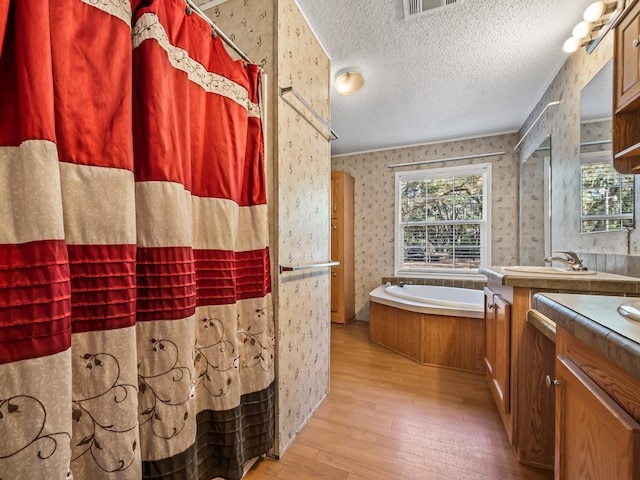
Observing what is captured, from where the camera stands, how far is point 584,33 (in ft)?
5.22

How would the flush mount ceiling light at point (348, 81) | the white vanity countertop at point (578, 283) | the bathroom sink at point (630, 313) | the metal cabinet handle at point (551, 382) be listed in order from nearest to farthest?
1. the bathroom sink at point (630, 313)
2. the metal cabinet handle at point (551, 382)
3. the white vanity countertop at point (578, 283)
4. the flush mount ceiling light at point (348, 81)

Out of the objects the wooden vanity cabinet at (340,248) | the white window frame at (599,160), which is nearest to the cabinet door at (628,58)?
the white window frame at (599,160)

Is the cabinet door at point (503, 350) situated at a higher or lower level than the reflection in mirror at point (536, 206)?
lower

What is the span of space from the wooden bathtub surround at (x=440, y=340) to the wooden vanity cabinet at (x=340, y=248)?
95cm

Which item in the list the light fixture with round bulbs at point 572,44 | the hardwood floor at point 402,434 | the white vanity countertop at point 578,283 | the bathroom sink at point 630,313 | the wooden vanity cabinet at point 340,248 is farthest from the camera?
the wooden vanity cabinet at point 340,248

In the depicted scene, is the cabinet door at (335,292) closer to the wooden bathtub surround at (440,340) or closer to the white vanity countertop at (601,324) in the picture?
the wooden bathtub surround at (440,340)

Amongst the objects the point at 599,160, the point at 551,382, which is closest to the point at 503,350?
the point at 551,382

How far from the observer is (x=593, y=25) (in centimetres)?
158

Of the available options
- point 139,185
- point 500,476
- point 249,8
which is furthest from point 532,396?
point 249,8

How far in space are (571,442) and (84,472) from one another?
1223 mm

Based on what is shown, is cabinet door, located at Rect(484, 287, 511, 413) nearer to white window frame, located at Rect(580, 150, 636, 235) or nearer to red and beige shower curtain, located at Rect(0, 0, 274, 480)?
white window frame, located at Rect(580, 150, 636, 235)

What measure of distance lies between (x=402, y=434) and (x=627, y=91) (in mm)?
1872

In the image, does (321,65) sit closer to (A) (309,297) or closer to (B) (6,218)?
(A) (309,297)

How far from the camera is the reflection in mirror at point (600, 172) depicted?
1422mm
